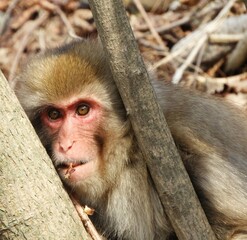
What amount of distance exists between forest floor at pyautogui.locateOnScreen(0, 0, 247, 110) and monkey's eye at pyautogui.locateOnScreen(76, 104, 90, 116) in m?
2.64

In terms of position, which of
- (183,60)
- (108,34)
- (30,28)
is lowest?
(183,60)

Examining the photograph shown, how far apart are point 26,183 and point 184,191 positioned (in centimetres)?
81

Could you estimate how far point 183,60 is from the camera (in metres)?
7.05

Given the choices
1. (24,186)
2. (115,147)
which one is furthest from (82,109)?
(24,186)

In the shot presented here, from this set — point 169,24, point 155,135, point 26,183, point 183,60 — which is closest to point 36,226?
point 26,183

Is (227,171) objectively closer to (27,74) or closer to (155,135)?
(155,135)

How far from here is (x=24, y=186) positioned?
9.91 ft

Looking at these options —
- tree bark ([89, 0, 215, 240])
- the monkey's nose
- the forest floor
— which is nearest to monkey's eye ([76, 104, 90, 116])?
the monkey's nose

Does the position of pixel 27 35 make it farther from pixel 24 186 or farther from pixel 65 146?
pixel 24 186

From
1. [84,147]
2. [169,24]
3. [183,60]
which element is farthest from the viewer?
[169,24]

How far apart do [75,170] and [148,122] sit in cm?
73

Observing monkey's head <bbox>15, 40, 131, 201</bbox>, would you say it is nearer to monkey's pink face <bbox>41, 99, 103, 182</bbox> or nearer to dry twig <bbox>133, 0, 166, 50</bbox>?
monkey's pink face <bbox>41, 99, 103, 182</bbox>

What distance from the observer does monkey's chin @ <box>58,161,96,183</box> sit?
379 cm

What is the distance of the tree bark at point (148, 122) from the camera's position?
3.05 metres
